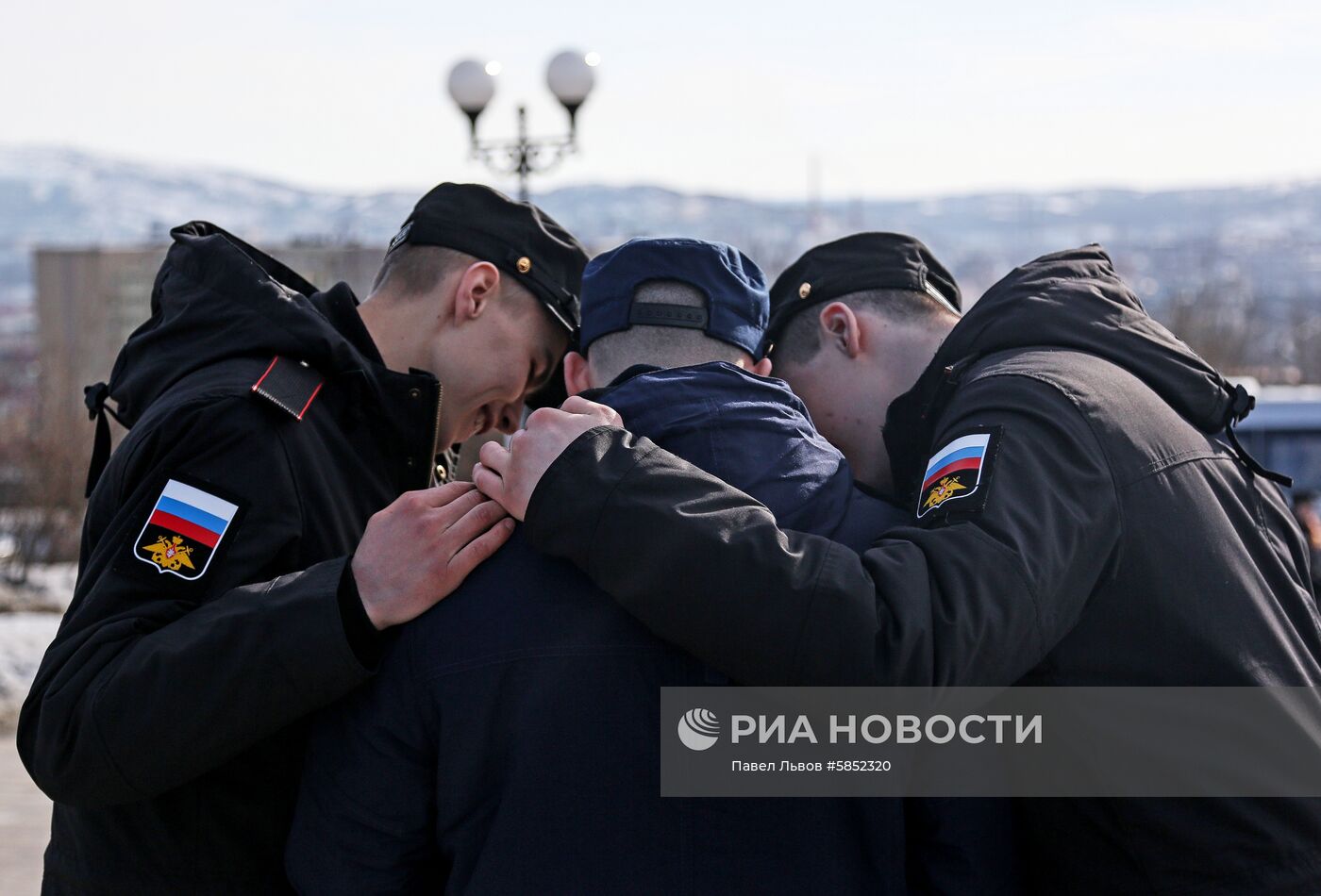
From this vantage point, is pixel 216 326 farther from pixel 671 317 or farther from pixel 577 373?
pixel 671 317

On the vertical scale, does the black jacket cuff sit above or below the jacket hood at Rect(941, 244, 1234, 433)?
below

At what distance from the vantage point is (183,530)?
1.97 meters

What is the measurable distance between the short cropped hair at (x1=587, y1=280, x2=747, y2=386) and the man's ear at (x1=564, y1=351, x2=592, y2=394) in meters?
0.10

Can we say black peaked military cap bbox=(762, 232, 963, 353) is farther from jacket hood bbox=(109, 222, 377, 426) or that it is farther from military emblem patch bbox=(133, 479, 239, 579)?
military emblem patch bbox=(133, 479, 239, 579)

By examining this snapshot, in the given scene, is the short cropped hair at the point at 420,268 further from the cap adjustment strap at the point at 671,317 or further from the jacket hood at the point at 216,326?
the cap adjustment strap at the point at 671,317

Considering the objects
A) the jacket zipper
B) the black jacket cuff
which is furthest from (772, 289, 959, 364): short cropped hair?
the black jacket cuff

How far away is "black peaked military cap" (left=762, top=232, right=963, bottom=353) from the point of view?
2576 millimetres

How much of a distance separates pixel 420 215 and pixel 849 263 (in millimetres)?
868

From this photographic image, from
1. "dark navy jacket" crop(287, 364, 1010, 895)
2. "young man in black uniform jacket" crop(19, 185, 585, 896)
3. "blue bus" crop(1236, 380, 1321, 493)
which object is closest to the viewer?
"dark navy jacket" crop(287, 364, 1010, 895)

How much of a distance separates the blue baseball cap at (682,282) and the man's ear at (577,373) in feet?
0.19

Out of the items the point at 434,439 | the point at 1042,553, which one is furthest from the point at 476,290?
the point at 1042,553

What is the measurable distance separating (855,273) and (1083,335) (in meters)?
0.64

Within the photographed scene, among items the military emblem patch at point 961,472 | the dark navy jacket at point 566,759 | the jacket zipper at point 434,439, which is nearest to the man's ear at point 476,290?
the jacket zipper at point 434,439

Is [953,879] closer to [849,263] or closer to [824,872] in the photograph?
[824,872]
